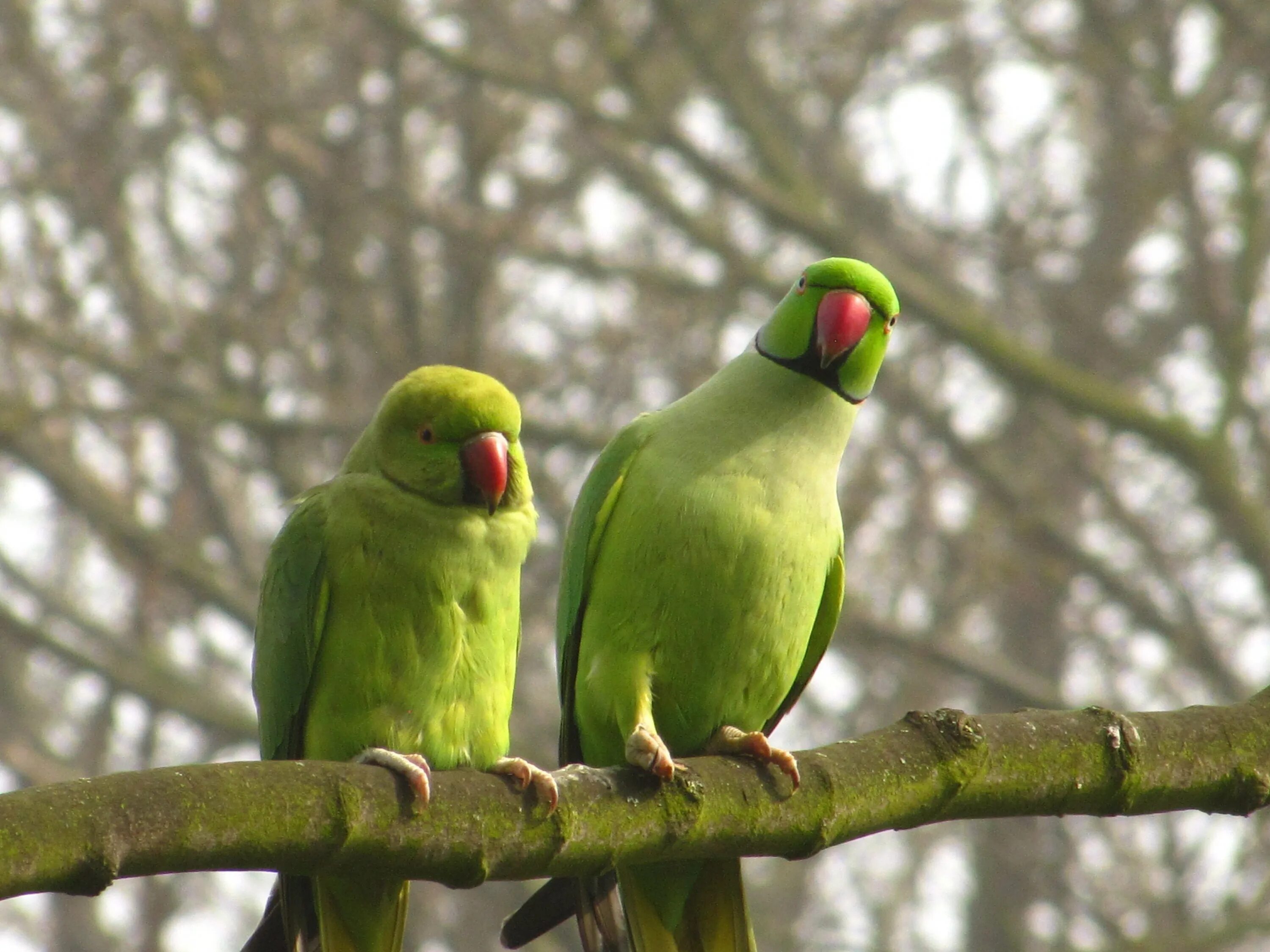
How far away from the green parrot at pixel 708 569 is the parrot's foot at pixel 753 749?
0.05ft

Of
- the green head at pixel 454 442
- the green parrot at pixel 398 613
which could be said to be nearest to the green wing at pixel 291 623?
the green parrot at pixel 398 613

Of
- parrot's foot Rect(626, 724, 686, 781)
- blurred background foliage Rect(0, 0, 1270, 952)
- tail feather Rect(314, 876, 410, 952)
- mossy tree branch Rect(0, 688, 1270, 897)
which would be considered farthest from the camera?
blurred background foliage Rect(0, 0, 1270, 952)

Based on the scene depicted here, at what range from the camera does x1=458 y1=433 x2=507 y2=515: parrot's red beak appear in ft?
12.4

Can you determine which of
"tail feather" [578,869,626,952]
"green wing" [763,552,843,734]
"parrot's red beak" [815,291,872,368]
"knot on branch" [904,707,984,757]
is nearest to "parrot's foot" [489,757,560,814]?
"knot on branch" [904,707,984,757]

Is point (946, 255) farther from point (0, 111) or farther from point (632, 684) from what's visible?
point (632, 684)

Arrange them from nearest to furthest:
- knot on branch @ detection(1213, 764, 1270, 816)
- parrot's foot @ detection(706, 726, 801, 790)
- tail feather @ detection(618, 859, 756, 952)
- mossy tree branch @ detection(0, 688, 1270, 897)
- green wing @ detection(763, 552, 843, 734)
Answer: mossy tree branch @ detection(0, 688, 1270, 897), parrot's foot @ detection(706, 726, 801, 790), knot on branch @ detection(1213, 764, 1270, 816), tail feather @ detection(618, 859, 756, 952), green wing @ detection(763, 552, 843, 734)

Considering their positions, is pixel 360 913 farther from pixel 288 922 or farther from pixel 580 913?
pixel 580 913

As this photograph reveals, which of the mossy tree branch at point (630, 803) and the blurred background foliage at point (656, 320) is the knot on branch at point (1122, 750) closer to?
the mossy tree branch at point (630, 803)

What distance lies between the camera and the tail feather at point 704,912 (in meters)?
4.09

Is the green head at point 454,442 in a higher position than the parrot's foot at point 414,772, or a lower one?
higher

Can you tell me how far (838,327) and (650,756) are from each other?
147 centimetres

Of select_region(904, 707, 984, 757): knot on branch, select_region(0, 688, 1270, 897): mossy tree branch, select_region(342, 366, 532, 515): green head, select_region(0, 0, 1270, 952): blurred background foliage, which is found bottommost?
select_region(0, 688, 1270, 897): mossy tree branch

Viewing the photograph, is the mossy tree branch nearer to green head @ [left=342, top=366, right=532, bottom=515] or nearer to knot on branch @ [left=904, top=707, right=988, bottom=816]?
knot on branch @ [left=904, top=707, right=988, bottom=816]

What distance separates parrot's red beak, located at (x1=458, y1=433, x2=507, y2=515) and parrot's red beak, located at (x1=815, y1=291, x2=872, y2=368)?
93cm
